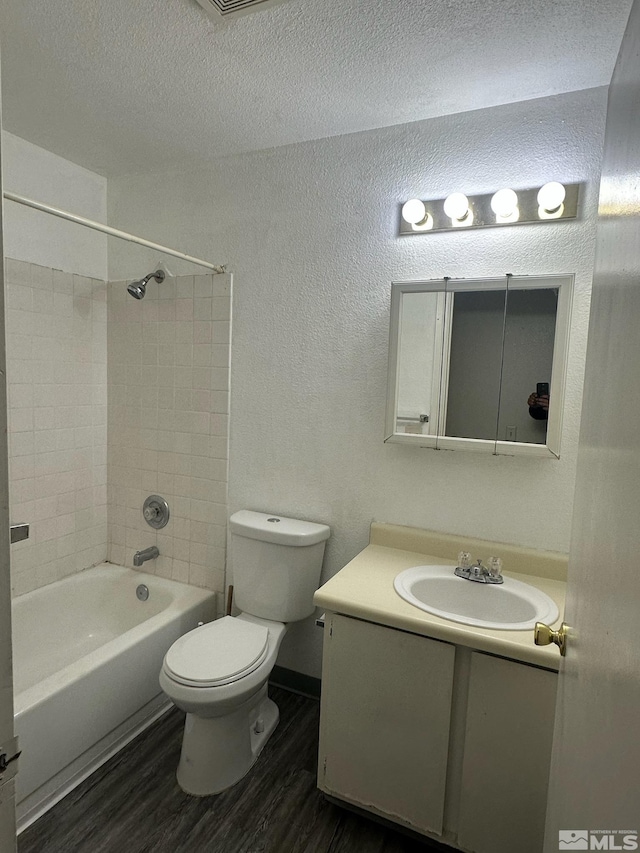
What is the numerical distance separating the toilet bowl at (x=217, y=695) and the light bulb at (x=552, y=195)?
1857 mm

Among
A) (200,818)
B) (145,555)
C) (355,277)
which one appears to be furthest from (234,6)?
(200,818)

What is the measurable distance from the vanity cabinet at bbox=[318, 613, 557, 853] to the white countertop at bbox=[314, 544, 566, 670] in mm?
52

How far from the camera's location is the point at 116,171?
245cm

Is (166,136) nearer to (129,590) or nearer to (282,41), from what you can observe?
(282,41)

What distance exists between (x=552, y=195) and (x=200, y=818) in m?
2.36

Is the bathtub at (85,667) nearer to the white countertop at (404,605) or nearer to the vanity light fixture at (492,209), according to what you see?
the white countertop at (404,605)

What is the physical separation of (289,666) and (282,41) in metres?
2.42

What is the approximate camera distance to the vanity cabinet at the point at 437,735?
4.45 feet

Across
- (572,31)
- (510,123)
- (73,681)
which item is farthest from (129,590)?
(572,31)

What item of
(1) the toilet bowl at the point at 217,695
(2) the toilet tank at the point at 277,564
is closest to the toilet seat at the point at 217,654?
(1) the toilet bowl at the point at 217,695

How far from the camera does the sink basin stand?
1581mm

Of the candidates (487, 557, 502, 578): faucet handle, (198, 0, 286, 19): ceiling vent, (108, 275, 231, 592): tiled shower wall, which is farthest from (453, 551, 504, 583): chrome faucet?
(198, 0, 286, 19): ceiling vent

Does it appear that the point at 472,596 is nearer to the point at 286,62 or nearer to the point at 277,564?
the point at 277,564

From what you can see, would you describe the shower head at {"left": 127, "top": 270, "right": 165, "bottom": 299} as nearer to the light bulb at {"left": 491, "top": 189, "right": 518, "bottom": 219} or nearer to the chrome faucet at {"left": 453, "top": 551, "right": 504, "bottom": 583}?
the light bulb at {"left": 491, "top": 189, "right": 518, "bottom": 219}
